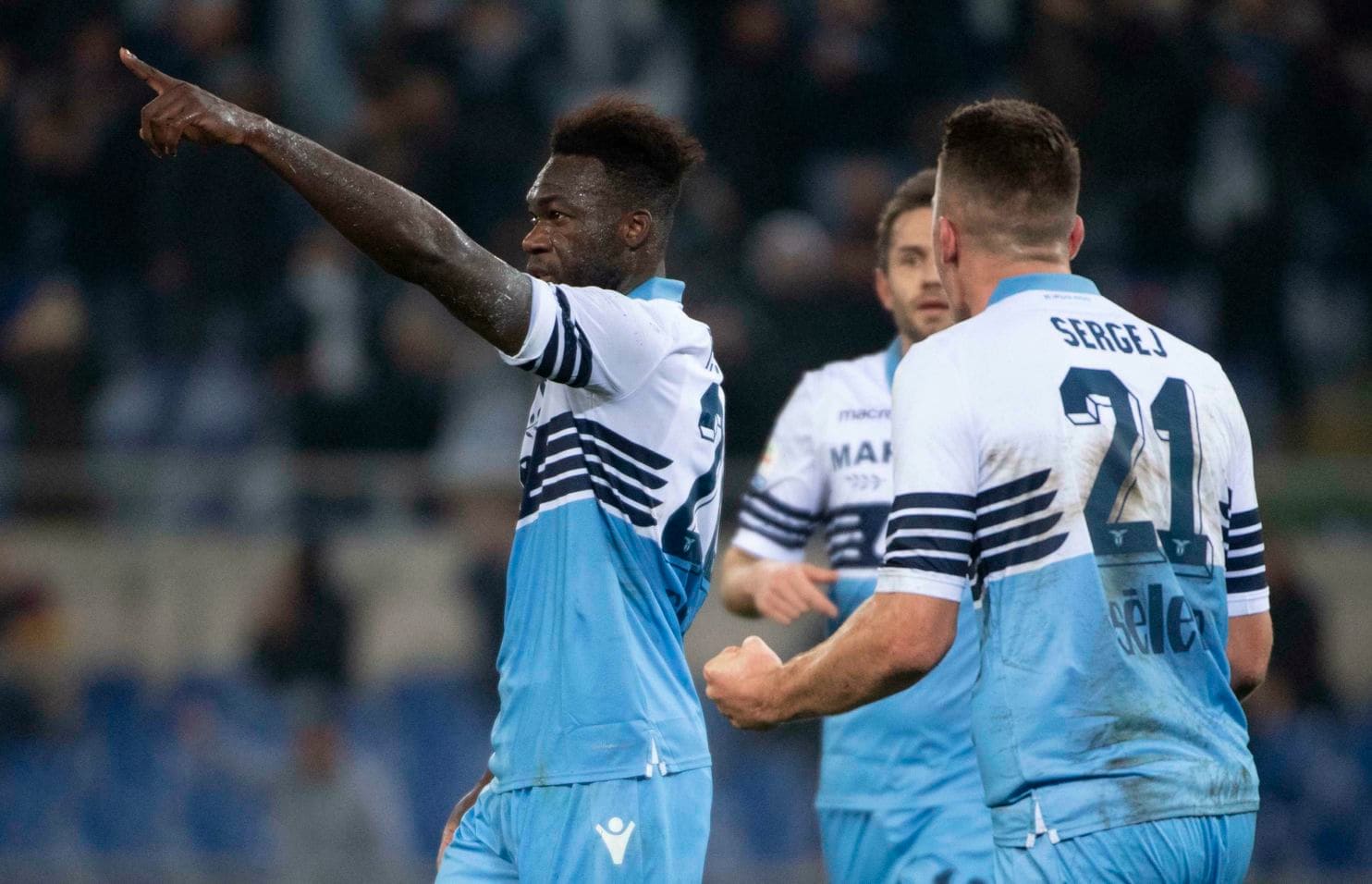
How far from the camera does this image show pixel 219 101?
3748mm

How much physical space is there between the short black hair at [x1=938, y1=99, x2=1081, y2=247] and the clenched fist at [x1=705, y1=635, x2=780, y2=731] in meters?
1.06

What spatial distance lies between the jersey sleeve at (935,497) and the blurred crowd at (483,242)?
19.3 ft

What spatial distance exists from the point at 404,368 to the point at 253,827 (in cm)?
304

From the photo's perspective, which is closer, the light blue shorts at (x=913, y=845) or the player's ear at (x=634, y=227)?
the player's ear at (x=634, y=227)

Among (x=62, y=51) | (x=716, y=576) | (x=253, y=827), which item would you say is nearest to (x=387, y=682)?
(x=253, y=827)

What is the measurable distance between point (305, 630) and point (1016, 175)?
6.60 metres

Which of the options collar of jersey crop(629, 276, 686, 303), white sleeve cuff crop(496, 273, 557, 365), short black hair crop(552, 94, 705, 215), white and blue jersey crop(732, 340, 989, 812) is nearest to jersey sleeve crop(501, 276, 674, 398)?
white sleeve cuff crop(496, 273, 557, 365)

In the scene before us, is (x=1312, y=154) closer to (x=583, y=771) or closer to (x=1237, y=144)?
(x=1237, y=144)

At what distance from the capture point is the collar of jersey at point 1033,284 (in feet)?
12.8

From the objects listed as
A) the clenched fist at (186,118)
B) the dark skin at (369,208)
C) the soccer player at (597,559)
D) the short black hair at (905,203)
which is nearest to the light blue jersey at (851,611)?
the short black hair at (905,203)

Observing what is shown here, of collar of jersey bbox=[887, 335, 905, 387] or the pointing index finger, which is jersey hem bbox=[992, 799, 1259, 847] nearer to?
the pointing index finger

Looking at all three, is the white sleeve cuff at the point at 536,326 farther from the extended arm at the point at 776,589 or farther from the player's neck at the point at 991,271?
the extended arm at the point at 776,589

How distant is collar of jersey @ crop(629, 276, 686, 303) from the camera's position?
453cm

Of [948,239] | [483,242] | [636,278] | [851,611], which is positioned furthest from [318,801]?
[948,239]
